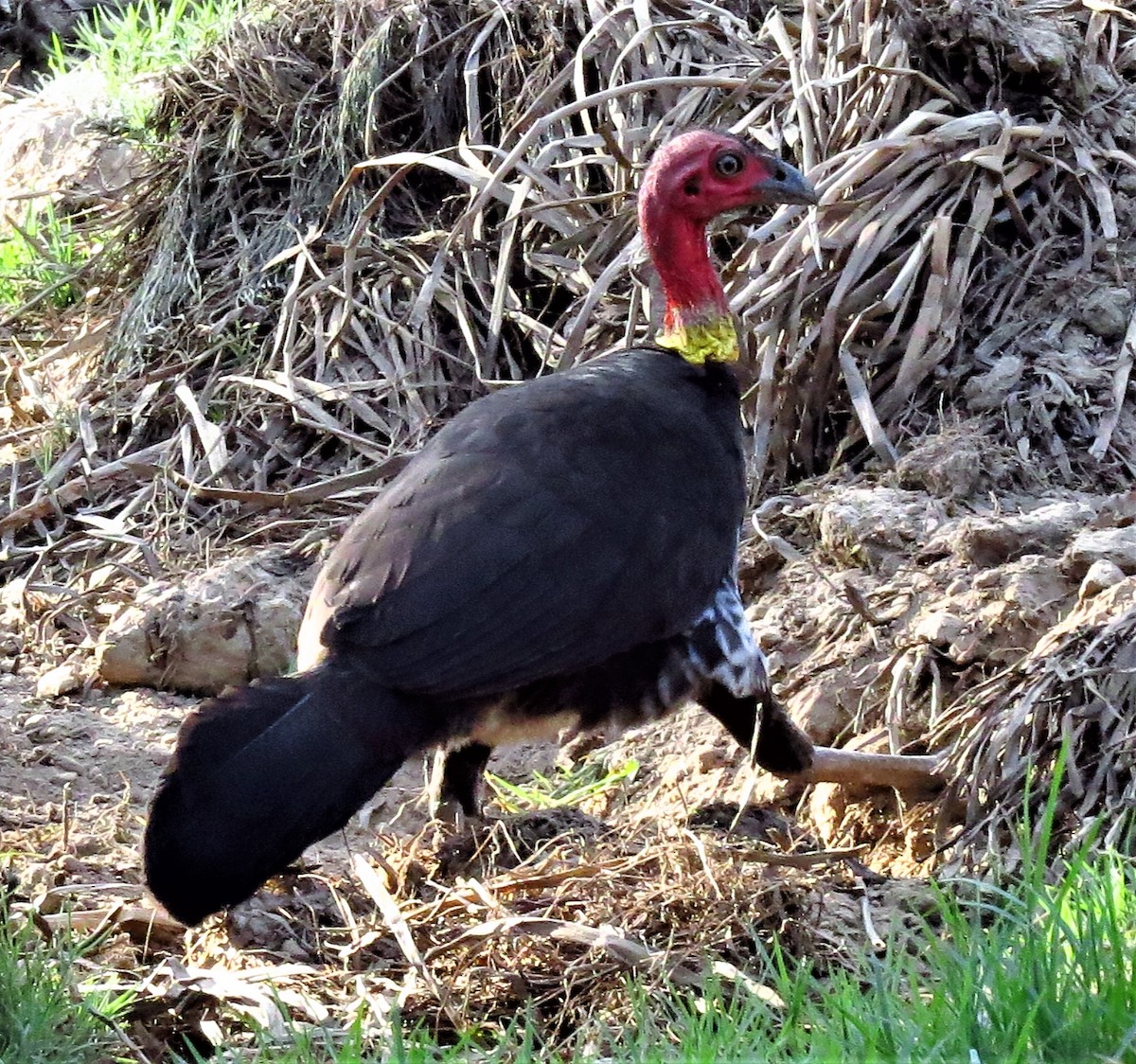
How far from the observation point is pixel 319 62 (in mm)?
6527

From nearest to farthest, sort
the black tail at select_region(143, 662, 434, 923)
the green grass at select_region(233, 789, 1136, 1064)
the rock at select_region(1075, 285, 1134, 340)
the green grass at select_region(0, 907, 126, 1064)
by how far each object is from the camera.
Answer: the green grass at select_region(233, 789, 1136, 1064), the green grass at select_region(0, 907, 126, 1064), the black tail at select_region(143, 662, 434, 923), the rock at select_region(1075, 285, 1134, 340)

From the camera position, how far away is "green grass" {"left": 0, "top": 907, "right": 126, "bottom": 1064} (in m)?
2.67

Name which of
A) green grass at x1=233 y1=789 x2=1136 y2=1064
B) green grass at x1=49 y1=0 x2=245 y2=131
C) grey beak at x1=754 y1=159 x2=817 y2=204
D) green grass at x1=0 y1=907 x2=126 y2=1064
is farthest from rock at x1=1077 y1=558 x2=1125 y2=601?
green grass at x1=49 y1=0 x2=245 y2=131

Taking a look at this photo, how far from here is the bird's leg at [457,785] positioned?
3.87 m

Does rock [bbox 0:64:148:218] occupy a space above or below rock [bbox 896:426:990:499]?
above

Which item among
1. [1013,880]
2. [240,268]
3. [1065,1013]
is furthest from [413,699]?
[240,268]

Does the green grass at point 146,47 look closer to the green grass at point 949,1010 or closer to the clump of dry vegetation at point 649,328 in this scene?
the clump of dry vegetation at point 649,328

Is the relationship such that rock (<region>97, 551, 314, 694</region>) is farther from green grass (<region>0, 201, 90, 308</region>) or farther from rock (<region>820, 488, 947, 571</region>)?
green grass (<region>0, 201, 90, 308</region>)

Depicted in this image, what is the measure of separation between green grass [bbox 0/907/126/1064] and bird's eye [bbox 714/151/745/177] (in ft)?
8.28

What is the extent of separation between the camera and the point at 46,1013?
271 centimetres

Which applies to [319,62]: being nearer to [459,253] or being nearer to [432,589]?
[459,253]

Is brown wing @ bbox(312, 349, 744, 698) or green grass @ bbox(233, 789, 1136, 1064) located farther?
brown wing @ bbox(312, 349, 744, 698)

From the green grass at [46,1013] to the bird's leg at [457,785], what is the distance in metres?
1.12

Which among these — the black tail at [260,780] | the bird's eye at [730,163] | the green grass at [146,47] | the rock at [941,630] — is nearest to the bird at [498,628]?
the black tail at [260,780]
